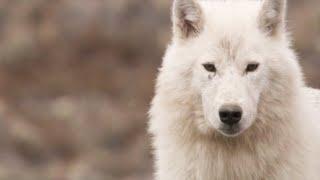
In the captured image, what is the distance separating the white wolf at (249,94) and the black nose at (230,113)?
0.41ft

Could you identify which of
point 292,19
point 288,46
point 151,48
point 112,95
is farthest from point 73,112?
point 288,46

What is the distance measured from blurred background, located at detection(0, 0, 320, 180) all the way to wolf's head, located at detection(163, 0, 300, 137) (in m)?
6.72

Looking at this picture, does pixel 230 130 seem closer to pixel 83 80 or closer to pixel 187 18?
pixel 187 18

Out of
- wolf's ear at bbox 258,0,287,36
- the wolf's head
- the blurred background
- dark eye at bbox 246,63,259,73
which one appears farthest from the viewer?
the blurred background

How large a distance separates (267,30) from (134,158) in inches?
302

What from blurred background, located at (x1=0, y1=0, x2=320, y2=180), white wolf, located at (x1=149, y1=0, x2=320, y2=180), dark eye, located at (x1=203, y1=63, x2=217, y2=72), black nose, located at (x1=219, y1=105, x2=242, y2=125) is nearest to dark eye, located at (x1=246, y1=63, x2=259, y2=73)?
white wolf, located at (x1=149, y1=0, x2=320, y2=180)

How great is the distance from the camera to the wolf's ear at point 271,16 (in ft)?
24.4

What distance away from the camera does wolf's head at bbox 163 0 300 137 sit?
7067 millimetres

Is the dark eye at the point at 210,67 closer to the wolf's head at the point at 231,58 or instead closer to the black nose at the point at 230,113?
the wolf's head at the point at 231,58

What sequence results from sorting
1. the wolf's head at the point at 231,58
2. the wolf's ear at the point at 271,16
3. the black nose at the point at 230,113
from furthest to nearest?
the wolf's ear at the point at 271,16, the wolf's head at the point at 231,58, the black nose at the point at 230,113

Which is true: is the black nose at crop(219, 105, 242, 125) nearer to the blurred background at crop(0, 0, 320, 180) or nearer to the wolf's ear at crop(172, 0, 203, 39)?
the wolf's ear at crop(172, 0, 203, 39)

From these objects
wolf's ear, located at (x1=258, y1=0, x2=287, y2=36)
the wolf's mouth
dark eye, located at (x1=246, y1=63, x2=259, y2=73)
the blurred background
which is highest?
the blurred background

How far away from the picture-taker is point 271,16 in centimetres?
748

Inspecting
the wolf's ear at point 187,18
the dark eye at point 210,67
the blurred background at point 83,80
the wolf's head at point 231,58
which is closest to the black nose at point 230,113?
the wolf's head at point 231,58
